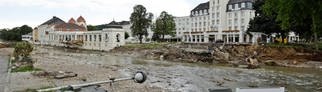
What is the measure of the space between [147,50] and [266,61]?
27.7 metres

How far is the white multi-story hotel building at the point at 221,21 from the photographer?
3585 inches

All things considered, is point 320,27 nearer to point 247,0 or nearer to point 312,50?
point 312,50

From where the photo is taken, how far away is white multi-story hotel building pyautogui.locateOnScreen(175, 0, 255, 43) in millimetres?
91062

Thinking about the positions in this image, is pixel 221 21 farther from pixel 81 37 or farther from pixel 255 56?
pixel 255 56

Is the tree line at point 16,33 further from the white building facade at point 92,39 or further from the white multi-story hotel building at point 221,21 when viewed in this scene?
the white multi-story hotel building at point 221,21

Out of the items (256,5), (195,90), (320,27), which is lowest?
(195,90)

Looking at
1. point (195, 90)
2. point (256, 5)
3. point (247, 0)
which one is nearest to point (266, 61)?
point (256, 5)

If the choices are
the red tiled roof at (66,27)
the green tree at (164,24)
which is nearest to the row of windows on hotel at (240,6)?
the green tree at (164,24)

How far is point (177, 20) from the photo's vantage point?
132000 millimetres

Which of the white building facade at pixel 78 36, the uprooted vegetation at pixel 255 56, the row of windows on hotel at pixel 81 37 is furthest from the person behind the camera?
the row of windows on hotel at pixel 81 37

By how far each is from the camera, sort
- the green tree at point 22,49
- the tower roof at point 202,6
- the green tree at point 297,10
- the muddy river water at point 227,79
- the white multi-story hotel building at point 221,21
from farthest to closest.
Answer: the tower roof at point 202,6, the white multi-story hotel building at point 221,21, the green tree at point 22,49, the green tree at point 297,10, the muddy river water at point 227,79

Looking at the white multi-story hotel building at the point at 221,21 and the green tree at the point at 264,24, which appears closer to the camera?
the green tree at the point at 264,24

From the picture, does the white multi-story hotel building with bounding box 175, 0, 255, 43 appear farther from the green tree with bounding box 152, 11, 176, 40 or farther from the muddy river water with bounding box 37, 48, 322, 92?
the muddy river water with bounding box 37, 48, 322, 92

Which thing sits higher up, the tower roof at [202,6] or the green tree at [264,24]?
the tower roof at [202,6]
